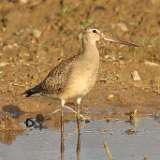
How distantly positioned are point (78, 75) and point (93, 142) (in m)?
0.91

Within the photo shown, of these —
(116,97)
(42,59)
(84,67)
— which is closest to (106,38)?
(84,67)

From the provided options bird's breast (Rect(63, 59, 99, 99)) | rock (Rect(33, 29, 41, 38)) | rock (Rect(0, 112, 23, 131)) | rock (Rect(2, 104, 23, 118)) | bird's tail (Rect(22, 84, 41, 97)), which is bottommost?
rock (Rect(0, 112, 23, 131))

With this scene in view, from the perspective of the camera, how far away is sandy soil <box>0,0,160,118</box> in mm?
13180

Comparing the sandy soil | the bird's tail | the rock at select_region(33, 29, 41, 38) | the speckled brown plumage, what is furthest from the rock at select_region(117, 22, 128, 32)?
the speckled brown plumage

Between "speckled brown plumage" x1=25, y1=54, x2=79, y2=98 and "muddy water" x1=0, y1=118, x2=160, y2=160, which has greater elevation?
"speckled brown plumage" x1=25, y1=54, x2=79, y2=98

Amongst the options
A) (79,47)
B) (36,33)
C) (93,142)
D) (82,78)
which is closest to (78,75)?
(82,78)

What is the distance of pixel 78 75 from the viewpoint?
37.4 ft

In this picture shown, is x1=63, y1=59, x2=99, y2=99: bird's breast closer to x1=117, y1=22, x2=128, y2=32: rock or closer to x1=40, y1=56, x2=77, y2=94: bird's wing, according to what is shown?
x1=40, y1=56, x2=77, y2=94: bird's wing

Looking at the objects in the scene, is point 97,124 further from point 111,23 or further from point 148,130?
point 111,23

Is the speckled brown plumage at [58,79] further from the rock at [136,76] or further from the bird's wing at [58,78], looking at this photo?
the rock at [136,76]

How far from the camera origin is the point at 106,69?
14.1 m

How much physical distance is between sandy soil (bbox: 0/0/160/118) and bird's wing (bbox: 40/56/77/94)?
0.62 metres

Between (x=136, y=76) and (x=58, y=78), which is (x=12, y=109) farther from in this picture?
(x=136, y=76)

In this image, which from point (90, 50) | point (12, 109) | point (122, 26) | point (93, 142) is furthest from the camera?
point (122, 26)
